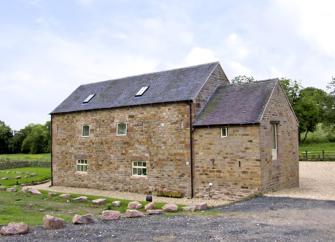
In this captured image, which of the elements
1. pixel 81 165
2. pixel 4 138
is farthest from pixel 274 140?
pixel 4 138

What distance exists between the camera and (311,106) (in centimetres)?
6209

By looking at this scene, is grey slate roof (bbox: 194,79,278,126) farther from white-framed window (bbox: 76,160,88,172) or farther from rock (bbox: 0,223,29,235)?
rock (bbox: 0,223,29,235)

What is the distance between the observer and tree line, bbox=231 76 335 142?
58025 millimetres

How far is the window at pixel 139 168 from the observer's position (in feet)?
79.7

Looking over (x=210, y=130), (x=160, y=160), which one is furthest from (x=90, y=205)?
(x=210, y=130)

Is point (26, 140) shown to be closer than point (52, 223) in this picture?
No

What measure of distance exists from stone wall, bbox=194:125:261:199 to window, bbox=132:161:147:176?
386 centimetres

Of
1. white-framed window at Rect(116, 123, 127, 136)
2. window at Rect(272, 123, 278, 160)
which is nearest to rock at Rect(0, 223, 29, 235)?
window at Rect(272, 123, 278, 160)

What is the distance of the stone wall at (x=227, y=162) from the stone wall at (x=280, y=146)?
1.72 ft

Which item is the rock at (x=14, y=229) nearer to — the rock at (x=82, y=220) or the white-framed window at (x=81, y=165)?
the rock at (x=82, y=220)

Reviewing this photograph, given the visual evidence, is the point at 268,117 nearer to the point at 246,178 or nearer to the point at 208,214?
the point at 246,178

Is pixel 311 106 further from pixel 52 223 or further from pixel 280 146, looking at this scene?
pixel 52 223

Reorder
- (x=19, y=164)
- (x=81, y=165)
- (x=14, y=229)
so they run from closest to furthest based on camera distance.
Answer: (x=14, y=229) → (x=81, y=165) → (x=19, y=164)

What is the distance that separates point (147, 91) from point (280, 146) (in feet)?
30.2
